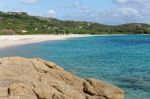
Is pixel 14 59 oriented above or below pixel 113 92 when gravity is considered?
above

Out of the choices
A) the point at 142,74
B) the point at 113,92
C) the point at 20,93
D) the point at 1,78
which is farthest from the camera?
the point at 142,74

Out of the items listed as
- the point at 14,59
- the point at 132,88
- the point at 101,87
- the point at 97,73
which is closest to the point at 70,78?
the point at 101,87

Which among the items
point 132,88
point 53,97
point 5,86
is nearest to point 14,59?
point 5,86

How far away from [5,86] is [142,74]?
20160mm

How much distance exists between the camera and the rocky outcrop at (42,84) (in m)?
15.5

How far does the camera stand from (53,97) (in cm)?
1548

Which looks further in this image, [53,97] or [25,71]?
[25,71]

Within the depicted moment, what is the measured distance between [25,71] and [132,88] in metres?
10.2

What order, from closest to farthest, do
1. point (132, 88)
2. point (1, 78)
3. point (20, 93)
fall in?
point (20, 93)
point (1, 78)
point (132, 88)

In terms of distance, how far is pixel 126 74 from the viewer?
34531 millimetres

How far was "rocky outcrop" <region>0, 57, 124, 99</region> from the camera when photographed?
15.5 metres

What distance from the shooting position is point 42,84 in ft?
52.3

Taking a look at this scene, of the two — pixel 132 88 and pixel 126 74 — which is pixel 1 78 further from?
pixel 126 74

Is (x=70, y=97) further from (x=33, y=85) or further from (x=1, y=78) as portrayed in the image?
(x=1, y=78)
